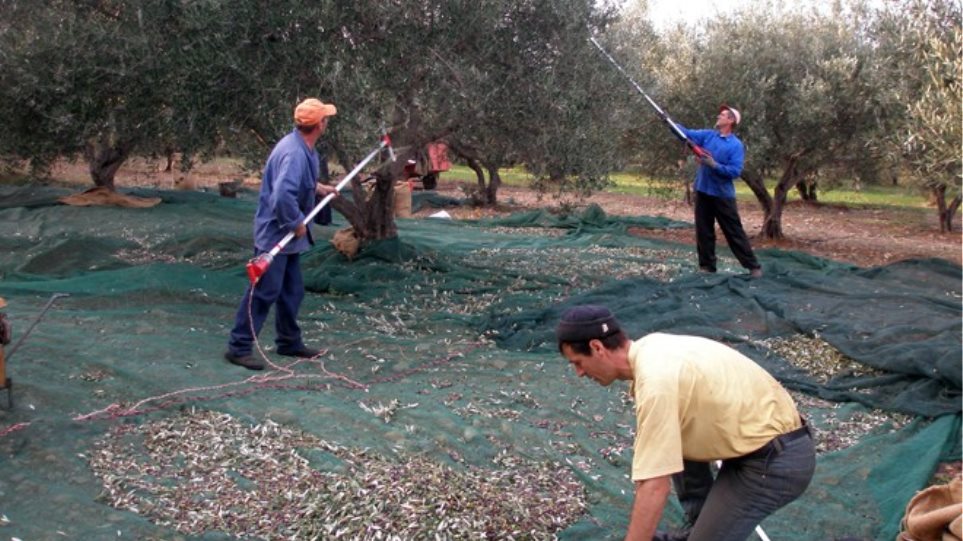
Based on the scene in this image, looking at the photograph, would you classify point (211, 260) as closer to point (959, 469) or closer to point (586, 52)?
point (586, 52)

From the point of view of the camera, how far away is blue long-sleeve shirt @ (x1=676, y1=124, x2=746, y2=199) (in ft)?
33.1

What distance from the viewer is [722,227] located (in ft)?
34.2

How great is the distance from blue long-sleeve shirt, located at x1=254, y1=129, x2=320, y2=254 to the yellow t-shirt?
3.67 meters

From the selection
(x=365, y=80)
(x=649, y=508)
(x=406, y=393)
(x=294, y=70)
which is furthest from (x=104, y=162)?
(x=649, y=508)

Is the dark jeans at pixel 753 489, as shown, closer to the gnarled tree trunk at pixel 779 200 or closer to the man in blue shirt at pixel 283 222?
the man in blue shirt at pixel 283 222

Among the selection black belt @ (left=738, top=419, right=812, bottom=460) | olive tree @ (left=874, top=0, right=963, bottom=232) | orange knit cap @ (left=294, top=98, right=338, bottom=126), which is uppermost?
olive tree @ (left=874, top=0, right=963, bottom=232)

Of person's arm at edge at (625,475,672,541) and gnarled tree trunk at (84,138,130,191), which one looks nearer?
person's arm at edge at (625,475,672,541)

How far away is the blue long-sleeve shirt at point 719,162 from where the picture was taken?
10.1 meters

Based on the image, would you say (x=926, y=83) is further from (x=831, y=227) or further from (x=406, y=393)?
(x=831, y=227)

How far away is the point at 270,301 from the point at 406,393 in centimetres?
118

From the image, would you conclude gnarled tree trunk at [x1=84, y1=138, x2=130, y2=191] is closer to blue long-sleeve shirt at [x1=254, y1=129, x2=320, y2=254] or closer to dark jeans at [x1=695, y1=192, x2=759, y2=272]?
dark jeans at [x1=695, y1=192, x2=759, y2=272]

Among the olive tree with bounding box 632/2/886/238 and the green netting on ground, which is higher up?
the olive tree with bounding box 632/2/886/238

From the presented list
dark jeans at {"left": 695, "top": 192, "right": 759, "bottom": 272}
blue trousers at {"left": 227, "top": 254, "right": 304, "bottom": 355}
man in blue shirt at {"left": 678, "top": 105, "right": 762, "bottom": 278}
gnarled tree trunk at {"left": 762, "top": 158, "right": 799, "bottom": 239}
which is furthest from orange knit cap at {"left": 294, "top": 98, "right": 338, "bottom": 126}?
gnarled tree trunk at {"left": 762, "top": 158, "right": 799, "bottom": 239}

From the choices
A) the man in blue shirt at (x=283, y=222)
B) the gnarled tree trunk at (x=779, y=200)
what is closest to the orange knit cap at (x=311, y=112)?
the man in blue shirt at (x=283, y=222)
